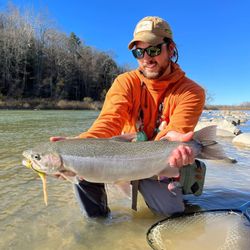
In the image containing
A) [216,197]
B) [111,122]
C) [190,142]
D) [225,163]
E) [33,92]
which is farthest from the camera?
[33,92]

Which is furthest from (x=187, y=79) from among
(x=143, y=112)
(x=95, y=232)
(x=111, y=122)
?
(x=95, y=232)

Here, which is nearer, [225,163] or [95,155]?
[95,155]

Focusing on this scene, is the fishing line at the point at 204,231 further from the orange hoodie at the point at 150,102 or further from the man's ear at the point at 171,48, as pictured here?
the man's ear at the point at 171,48

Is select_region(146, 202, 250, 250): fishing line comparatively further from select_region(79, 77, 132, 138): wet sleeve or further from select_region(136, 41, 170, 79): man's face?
select_region(136, 41, 170, 79): man's face

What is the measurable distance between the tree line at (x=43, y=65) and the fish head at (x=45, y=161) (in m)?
47.9

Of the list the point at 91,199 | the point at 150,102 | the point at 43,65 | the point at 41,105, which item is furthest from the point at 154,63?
the point at 43,65

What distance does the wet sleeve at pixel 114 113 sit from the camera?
3.54 metres

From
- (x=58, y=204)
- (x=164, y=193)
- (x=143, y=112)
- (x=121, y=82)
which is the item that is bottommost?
(x=58, y=204)

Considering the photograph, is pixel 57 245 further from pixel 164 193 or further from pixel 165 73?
pixel 165 73

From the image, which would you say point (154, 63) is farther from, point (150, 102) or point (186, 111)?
point (186, 111)

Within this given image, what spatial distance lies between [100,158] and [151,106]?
1.29m

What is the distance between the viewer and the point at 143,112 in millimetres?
3975

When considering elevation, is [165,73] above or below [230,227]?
above

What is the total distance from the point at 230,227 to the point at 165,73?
1706mm
